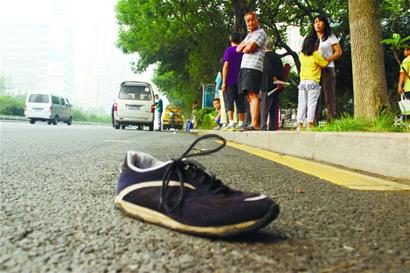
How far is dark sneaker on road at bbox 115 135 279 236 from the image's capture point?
4.02 feet

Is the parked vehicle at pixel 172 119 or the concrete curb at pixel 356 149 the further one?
the parked vehicle at pixel 172 119

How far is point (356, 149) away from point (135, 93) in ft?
49.7

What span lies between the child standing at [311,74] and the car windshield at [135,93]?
1259cm

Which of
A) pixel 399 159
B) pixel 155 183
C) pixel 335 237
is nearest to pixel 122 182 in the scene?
pixel 155 183

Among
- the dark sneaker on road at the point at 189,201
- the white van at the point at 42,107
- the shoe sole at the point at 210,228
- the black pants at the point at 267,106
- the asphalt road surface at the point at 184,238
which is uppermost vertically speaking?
the white van at the point at 42,107

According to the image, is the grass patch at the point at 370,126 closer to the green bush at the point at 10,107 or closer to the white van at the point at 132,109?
the white van at the point at 132,109

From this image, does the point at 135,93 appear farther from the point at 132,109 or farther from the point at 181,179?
the point at 181,179

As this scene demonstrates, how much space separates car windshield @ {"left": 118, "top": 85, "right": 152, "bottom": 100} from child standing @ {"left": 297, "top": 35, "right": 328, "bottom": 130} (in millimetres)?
12592

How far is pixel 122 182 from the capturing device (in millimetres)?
1553

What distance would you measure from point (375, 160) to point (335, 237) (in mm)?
2192

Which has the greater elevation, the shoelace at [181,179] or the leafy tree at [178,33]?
the leafy tree at [178,33]

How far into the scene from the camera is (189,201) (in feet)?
4.25

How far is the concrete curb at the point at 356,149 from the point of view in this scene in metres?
3.02

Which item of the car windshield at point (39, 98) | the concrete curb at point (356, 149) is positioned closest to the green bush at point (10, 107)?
the car windshield at point (39, 98)
